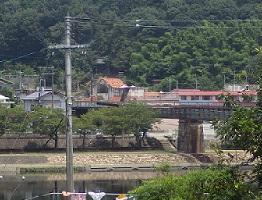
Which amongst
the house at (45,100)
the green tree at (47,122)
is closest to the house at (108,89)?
the house at (45,100)

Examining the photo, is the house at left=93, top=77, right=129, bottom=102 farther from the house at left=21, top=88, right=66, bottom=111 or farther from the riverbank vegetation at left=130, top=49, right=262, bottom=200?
the riverbank vegetation at left=130, top=49, right=262, bottom=200

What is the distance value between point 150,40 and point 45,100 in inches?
1165

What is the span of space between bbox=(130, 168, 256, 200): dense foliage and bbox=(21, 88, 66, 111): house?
5060 cm

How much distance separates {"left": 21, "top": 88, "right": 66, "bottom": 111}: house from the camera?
6812 centimetres

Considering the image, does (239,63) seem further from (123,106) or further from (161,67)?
(123,106)

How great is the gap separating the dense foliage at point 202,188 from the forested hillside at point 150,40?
58.2m

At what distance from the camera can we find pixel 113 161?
49469 millimetres

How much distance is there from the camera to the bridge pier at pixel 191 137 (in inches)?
2100

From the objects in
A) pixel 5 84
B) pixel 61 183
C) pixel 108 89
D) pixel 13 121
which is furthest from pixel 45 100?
pixel 61 183

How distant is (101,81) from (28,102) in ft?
36.1

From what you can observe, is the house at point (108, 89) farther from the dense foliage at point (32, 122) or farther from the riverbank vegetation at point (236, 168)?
the riverbank vegetation at point (236, 168)

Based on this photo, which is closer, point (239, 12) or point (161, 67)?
point (161, 67)

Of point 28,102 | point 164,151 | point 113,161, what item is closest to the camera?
point 113,161

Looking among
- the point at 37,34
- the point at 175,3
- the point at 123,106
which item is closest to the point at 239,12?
the point at 175,3
